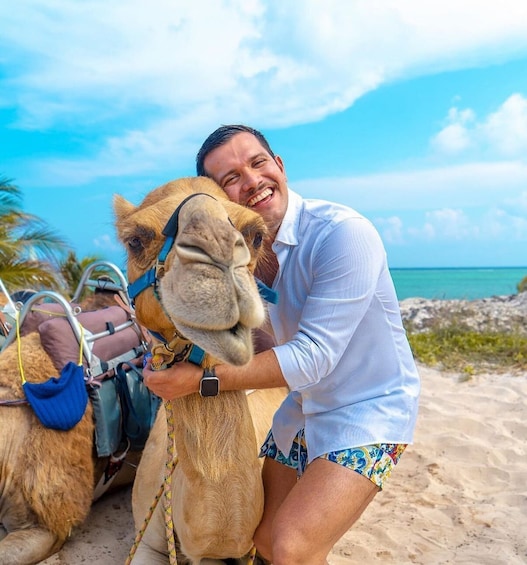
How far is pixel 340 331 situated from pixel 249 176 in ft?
2.41

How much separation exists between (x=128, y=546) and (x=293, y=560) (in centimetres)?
168

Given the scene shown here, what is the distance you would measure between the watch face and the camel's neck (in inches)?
2.7

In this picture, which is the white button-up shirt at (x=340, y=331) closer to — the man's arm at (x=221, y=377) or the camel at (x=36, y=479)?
the man's arm at (x=221, y=377)

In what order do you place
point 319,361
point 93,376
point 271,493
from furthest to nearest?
point 93,376 → point 271,493 → point 319,361

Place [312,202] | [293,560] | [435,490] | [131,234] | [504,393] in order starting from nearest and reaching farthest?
[131,234]
[293,560]
[312,202]
[435,490]
[504,393]

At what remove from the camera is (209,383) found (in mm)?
2123

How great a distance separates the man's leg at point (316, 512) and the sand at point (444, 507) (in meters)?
1.14

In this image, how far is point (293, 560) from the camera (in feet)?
7.73

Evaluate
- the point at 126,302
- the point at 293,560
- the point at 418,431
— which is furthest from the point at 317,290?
the point at 418,431

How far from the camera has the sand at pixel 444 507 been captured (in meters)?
3.54

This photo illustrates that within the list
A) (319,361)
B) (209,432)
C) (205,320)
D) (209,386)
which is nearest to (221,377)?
(209,386)

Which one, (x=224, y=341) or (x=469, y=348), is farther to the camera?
(x=469, y=348)

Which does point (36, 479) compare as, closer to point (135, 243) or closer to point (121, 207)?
point (121, 207)

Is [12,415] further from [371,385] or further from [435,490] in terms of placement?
[435,490]
